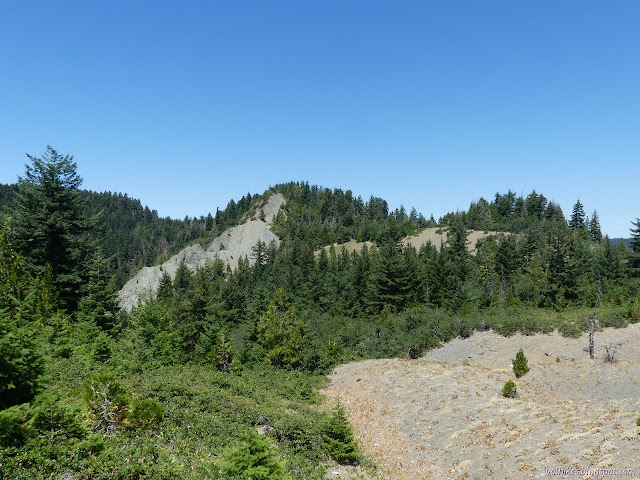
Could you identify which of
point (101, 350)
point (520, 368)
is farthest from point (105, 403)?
point (520, 368)

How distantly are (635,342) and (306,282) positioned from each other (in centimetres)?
4711

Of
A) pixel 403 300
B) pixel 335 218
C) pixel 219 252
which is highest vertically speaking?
pixel 335 218

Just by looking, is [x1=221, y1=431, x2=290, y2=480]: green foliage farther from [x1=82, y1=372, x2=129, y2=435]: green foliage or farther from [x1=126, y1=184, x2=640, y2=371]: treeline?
[x1=126, y1=184, x2=640, y2=371]: treeline

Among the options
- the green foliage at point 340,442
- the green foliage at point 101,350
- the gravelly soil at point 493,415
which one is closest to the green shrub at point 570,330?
the gravelly soil at point 493,415

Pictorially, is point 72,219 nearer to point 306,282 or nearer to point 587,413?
point 587,413

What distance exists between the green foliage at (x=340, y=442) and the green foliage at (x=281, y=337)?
535 inches

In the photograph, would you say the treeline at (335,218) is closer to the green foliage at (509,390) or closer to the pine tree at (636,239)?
the pine tree at (636,239)

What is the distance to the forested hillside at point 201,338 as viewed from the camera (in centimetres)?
702

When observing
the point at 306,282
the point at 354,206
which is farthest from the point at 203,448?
the point at 354,206

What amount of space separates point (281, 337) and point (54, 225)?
17909 millimetres

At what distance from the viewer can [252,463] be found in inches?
267

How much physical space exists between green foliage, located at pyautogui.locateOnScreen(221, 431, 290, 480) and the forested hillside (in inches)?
1.2

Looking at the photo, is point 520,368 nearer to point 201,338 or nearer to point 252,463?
point 201,338

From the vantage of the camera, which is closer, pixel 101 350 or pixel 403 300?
pixel 101 350
